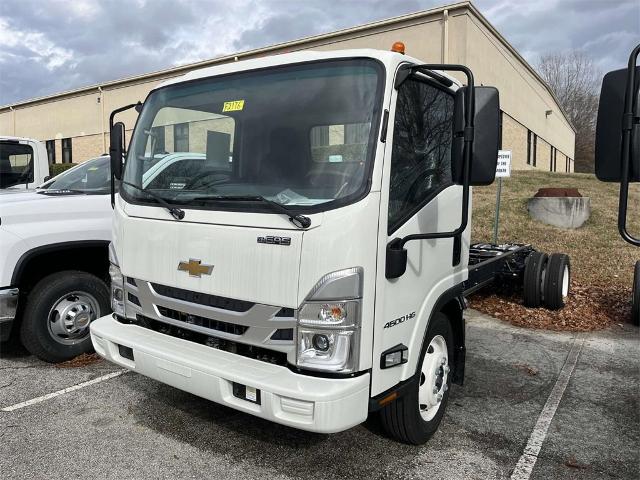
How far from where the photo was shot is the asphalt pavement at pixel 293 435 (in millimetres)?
3176

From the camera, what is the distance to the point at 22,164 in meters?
7.92

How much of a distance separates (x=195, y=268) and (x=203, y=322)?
32 cm

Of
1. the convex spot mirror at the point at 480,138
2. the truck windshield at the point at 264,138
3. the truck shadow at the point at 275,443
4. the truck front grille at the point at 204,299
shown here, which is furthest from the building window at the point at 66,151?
the convex spot mirror at the point at 480,138

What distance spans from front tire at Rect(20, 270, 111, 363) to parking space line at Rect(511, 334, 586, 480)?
3.77 meters

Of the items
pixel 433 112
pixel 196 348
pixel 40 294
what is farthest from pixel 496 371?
pixel 40 294

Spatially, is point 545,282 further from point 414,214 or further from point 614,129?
point 614,129

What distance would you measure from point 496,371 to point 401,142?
2929 mm

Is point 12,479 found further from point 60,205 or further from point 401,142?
point 401,142

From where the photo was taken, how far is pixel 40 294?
4707 millimetres

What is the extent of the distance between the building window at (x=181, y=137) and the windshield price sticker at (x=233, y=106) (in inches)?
17.5

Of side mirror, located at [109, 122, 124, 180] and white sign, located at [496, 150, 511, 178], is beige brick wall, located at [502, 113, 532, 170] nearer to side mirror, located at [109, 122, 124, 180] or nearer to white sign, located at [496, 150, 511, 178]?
white sign, located at [496, 150, 511, 178]

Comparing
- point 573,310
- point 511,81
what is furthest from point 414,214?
point 511,81

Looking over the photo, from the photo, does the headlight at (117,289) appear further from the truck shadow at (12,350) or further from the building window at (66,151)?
the building window at (66,151)

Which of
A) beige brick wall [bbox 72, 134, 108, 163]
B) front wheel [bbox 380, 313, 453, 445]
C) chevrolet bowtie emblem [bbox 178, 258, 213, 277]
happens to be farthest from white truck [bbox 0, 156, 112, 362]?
beige brick wall [bbox 72, 134, 108, 163]
